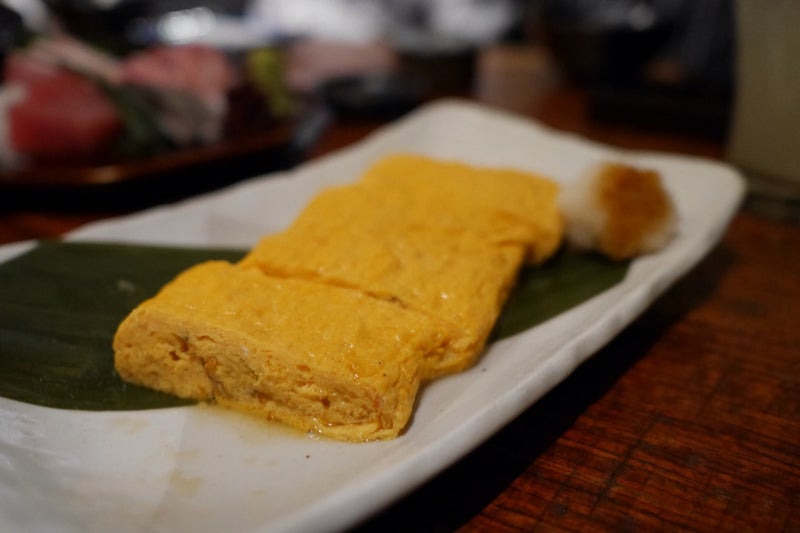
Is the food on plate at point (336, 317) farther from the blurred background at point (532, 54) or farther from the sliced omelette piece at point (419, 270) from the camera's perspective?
the blurred background at point (532, 54)

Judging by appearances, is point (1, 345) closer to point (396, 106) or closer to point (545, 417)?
point (545, 417)

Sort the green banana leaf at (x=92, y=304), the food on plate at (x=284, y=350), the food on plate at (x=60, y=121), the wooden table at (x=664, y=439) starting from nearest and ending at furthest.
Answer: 1. the wooden table at (x=664, y=439)
2. the food on plate at (x=284, y=350)
3. the green banana leaf at (x=92, y=304)
4. the food on plate at (x=60, y=121)

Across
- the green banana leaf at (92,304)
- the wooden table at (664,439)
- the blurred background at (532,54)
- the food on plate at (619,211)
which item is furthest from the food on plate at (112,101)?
the wooden table at (664,439)

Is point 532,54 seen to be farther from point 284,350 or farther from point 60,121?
point 284,350

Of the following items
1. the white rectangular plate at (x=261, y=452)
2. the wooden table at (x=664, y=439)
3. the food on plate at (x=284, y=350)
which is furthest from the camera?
the food on plate at (x=284, y=350)

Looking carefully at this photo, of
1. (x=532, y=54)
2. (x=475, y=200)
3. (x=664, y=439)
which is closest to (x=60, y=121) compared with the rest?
(x=475, y=200)

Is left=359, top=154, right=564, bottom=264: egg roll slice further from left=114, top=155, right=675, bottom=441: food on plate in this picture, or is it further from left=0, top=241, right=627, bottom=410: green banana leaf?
left=0, top=241, right=627, bottom=410: green banana leaf
